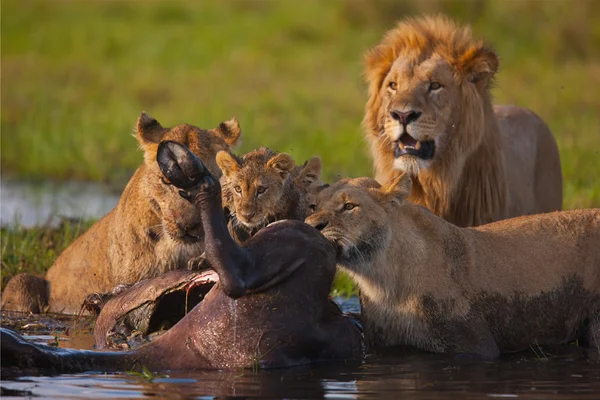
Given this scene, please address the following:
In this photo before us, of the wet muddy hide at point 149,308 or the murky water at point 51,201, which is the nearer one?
the wet muddy hide at point 149,308

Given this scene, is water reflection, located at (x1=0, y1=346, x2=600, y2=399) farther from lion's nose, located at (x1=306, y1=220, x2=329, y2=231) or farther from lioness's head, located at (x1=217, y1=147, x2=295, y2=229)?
lioness's head, located at (x1=217, y1=147, x2=295, y2=229)

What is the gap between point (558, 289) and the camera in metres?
7.02

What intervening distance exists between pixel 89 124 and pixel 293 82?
11.5ft

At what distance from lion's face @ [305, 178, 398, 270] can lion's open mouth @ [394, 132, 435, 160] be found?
54.0 inches

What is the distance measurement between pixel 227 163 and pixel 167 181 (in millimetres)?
442

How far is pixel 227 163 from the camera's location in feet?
23.2

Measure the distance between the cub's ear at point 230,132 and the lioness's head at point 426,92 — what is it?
93 centimetres

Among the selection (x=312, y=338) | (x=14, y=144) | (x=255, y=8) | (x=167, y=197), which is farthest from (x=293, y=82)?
(x=312, y=338)

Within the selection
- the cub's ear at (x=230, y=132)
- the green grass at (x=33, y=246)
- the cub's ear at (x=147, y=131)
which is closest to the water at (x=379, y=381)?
the cub's ear at (x=147, y=131)

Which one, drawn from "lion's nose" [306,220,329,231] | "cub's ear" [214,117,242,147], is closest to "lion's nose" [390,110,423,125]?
"cub's ear" [214,117,242,147]

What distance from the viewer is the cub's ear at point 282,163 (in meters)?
7.06

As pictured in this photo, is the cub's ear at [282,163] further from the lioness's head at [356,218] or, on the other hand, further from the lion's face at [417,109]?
the lion's face at [417,109]

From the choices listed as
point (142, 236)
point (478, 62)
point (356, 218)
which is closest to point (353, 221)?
point (356, 218)

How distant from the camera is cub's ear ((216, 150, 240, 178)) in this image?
23.2ft
